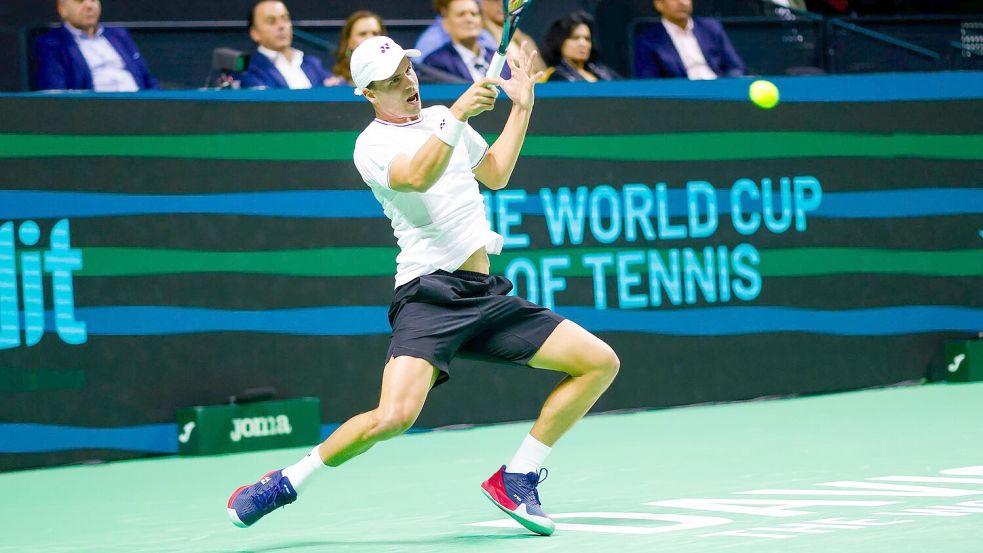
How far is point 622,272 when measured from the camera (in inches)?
370

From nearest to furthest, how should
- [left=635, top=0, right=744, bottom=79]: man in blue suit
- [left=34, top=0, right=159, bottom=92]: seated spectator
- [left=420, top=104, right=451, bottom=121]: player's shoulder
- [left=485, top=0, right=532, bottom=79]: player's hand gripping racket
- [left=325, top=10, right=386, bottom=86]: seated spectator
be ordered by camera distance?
1. [left=485, top=0, right=532, bottom=79]: player's hand gripping racket
2. [left=420, top=104, right=451, bottom=121]: player's shoulder
3. [left=34, top=0, right=159, bottom=92]: seated spectator
4. [left=325, top=10, right=386, bottom=86]: seated spectator
5. [left=635, top=0, right=744, bottom=79]: man in blue suit

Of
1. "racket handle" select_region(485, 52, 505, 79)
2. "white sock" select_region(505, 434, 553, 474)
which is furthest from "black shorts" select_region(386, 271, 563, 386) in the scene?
"racket handle" select_region(485, 52, 505, 79)

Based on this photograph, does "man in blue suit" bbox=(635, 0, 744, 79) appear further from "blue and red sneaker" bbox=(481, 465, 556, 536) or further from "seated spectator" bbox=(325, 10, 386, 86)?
"blue and red sneaker" bbox=(481, 465, 556, 536)

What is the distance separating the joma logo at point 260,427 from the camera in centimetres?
847

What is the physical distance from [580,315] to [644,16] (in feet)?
9.25

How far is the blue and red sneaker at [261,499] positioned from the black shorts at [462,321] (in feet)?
1.90

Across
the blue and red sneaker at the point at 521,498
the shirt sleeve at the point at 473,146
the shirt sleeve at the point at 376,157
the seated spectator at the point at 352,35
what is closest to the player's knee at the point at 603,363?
the blue and red sneaker at the point at 521,498

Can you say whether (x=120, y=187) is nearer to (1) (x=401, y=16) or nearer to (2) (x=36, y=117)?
(2) (x=36, y=117)

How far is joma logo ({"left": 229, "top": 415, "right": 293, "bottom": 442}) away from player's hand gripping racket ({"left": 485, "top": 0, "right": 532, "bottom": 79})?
12.1ft

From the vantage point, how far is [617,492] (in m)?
6.54

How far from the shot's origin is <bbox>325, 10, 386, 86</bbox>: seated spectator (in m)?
9.01

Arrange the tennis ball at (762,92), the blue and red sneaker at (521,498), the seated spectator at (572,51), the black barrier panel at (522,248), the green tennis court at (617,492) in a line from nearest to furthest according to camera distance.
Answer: the green tennis court at (617,492) < the blue and red sneaker at (521,498) < the black barrier panel at (522,248) < the tennis ball at (762,92) < the seated spectator at (572,51)

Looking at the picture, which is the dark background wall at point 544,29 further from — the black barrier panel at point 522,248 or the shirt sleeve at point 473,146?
the shirt sleeve at point 473,146

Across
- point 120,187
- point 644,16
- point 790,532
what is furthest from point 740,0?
point 790,532
